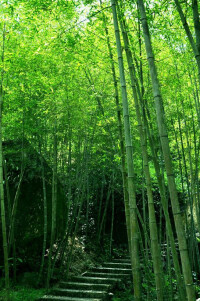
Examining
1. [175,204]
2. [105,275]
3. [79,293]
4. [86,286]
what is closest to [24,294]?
[79,293]

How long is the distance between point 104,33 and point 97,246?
6.55 meters

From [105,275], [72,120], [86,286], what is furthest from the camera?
[105,275]

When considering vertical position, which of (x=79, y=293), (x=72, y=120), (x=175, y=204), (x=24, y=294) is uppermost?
(x=72, y=120)

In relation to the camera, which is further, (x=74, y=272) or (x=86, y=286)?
(x=74, y=272)

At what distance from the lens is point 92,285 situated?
6.34m

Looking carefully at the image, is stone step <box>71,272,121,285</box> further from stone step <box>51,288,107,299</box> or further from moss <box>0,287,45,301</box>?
moss <box>0,287,45,301</box>

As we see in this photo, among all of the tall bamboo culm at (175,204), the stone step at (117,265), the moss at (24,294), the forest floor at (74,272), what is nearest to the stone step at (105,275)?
the forest floor at (74,272)

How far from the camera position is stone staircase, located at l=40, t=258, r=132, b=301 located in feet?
19.2

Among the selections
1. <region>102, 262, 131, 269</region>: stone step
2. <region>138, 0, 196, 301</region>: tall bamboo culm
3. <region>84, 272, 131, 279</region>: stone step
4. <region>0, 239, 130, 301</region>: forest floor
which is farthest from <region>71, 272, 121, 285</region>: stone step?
<region>138, 0, 196, 301</region>: tall bamboo culm

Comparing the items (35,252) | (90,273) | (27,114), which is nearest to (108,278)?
(90,273)

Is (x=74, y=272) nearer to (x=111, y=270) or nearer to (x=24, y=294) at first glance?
(x=111, y=270)

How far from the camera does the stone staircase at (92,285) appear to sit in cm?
587

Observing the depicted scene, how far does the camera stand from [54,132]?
5969mm

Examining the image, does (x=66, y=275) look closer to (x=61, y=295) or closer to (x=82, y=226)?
(x=61, y=295)
